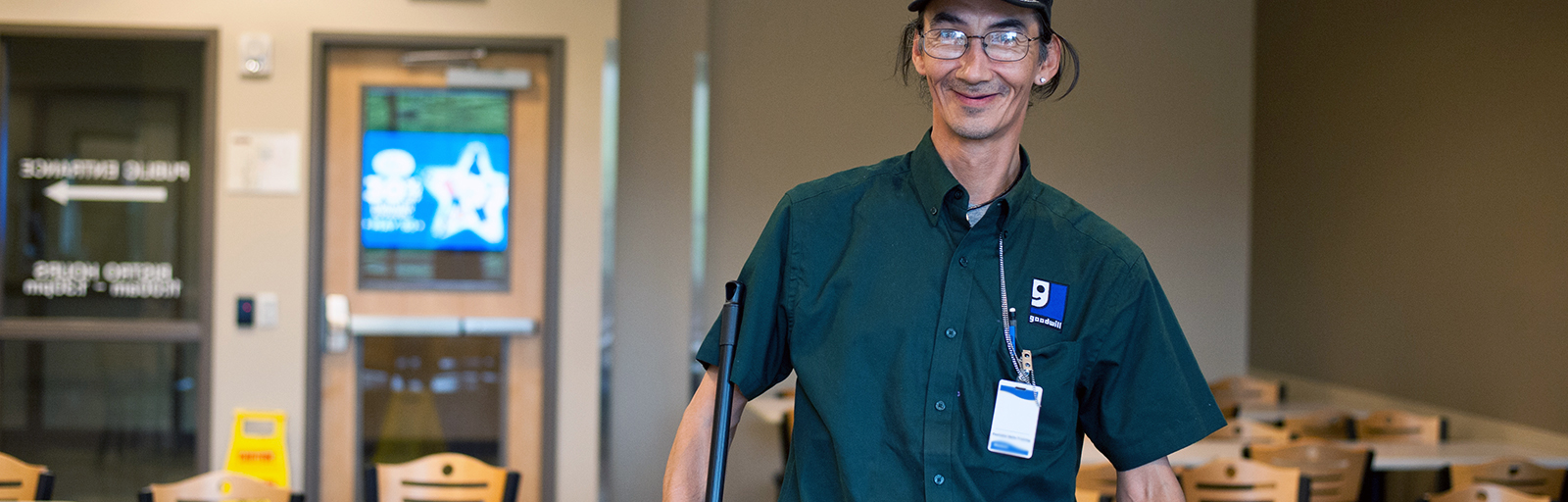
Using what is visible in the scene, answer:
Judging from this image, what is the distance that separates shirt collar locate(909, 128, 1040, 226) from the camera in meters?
1.23

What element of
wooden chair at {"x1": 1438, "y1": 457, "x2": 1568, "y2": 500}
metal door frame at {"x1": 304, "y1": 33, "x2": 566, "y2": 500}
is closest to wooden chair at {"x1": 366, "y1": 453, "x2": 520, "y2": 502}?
metal door frame at {"x1": 304, "y1": 33, "x2": 566, "y2": 500}

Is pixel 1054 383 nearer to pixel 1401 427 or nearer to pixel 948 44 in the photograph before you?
pixel 948 44

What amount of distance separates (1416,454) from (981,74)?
A: 12.0 ft

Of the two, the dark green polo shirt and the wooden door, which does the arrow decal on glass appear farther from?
the dark green polo shirt

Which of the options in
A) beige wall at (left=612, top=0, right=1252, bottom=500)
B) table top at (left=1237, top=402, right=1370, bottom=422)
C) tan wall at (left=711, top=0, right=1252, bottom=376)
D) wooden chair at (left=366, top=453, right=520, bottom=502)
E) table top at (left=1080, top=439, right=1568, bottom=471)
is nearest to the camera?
wooden chair at (left=366, top=453, right=520, bottom=502)

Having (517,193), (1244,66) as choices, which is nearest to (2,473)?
(517,193)

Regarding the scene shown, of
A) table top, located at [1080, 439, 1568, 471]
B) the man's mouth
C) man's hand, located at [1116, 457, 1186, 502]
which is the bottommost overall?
table top, located at [1080, 439, 1568, 471]

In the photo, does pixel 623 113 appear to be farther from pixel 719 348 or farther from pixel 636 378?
pixel 719 348

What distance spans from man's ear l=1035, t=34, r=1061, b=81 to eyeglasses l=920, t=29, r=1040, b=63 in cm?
5

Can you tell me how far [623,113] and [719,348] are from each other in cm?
423

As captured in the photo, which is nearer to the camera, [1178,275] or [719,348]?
[719,348]

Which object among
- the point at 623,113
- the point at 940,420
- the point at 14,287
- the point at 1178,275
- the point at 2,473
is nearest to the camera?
the point at 940,420

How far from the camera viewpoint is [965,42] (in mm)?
1209

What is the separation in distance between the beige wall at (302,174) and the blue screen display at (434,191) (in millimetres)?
256
